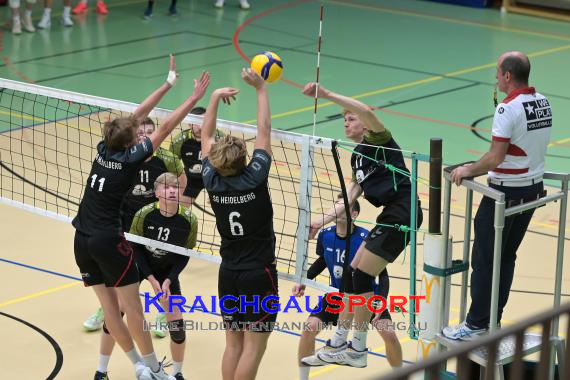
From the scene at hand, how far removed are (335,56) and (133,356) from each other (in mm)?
12288

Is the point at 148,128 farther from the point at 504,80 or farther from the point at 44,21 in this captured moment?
the point at 44,21

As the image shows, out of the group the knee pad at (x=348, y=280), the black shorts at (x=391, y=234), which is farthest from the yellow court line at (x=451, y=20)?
the knee pad at (x=348, y=280)

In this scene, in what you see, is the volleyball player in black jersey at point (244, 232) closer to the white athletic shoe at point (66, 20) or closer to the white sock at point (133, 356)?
the white sock at point (133, 356)

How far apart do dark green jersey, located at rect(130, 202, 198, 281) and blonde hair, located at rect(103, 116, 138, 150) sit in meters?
1.10

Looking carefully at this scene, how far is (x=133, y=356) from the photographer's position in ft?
26.0

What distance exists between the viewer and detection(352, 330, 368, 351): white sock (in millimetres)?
7684

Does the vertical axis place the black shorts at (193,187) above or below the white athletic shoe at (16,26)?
above

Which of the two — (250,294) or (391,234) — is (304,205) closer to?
(391,234)

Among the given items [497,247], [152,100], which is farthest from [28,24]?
[497,247]

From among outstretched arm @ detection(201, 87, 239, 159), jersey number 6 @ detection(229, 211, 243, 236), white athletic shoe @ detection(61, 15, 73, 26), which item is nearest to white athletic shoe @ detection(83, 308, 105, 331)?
outstretched arm @ detection(201, 87, 239, 159)

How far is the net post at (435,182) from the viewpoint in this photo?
6.42 metres

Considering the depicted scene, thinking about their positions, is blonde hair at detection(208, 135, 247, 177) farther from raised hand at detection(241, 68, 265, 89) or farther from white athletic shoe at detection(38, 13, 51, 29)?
white athletic shoe at detection(38, 13, 51, 29)

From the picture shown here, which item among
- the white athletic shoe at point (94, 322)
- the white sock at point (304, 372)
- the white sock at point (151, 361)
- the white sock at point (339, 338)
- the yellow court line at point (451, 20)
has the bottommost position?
the yellow court line at point (451, 20)

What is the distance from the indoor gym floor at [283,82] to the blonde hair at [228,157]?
222 cm
